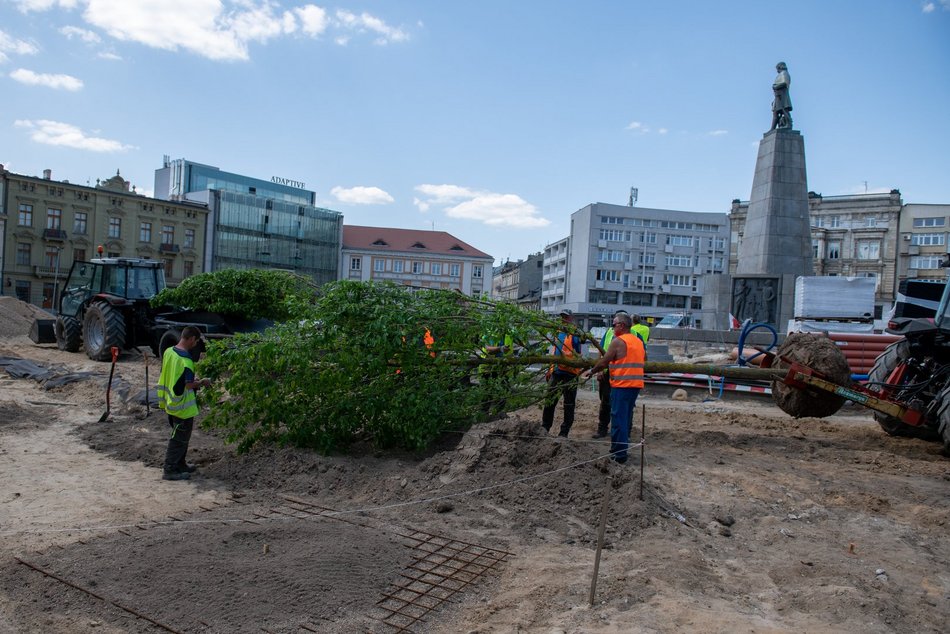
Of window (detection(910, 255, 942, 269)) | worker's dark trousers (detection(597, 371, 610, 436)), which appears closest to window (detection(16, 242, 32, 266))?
worker's dark trousers (detection(597, 371, 610, 436))

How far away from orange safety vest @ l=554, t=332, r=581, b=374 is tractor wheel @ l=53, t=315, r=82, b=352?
1286 cm

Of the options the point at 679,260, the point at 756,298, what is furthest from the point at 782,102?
the point at 679,260

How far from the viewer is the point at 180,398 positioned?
6.53 meters

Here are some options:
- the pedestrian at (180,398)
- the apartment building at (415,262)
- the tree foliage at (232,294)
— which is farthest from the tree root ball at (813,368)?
the apartment building at (415,262)

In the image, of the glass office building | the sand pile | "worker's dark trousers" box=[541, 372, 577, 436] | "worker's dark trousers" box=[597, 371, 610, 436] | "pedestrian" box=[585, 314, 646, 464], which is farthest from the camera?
the glass office building

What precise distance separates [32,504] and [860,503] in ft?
22.6

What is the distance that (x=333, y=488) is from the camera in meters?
6.14

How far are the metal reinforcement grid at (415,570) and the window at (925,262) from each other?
61.6m

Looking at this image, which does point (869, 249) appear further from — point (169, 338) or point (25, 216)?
point (25, 216)

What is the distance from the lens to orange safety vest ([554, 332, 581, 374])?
803cm

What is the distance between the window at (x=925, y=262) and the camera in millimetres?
54688

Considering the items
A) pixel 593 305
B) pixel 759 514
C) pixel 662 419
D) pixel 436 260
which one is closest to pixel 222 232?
pixel 436 260

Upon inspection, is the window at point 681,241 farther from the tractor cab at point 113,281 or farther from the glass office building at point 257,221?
the tractor cab at point 113,281

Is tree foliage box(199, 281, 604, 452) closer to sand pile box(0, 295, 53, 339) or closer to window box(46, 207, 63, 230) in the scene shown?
sand pile box(0, 295, 53, 339)
